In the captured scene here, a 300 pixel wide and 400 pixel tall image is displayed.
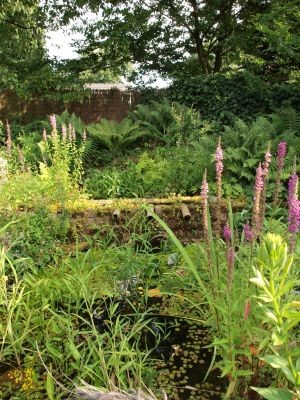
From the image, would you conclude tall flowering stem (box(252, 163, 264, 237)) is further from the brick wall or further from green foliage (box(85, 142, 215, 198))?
the brick wall

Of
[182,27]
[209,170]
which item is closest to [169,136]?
[209,170]

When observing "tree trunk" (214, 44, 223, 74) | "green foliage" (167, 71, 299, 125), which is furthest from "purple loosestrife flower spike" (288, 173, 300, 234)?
"tree trunk" (214, 44, 223, 74)

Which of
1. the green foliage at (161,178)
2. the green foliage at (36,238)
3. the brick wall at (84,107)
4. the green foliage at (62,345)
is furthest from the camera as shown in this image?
the brick wall at (84,107)

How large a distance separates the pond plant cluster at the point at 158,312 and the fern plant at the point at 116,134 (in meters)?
3.51

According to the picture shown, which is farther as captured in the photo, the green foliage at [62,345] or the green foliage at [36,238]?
the green foliage at [36,238]

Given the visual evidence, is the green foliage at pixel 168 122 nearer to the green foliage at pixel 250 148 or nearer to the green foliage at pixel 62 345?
the green foliage at pixel 250 148

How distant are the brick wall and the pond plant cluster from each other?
5.88 meters

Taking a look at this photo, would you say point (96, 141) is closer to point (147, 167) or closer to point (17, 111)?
point (147, 167)

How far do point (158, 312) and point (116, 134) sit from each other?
17.2 feet

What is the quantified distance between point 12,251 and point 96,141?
15.7 feet

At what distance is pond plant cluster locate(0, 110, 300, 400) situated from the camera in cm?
168

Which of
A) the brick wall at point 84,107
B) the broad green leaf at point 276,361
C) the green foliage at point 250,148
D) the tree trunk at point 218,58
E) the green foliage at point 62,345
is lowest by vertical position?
the green foliage at point 62,345

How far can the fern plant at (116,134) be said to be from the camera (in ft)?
25.0

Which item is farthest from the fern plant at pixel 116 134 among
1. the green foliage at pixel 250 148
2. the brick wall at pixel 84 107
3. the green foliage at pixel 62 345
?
the green foliage at pixel 62 345
